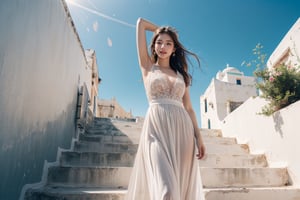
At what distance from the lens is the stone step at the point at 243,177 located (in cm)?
256

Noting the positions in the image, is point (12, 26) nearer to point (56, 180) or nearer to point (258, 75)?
point (56, 180)

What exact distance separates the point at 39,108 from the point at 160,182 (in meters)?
1.50

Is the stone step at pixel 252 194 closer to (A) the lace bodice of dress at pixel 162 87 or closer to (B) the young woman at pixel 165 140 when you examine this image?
(B) the young woman at pixel 165 140

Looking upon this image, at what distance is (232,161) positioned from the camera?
3.19 metres

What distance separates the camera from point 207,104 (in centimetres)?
1448

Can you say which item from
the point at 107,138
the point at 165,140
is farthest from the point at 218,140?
the point at 165,140

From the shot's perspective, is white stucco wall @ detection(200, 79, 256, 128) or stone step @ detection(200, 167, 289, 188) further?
white stucco wall @ detection(200, 79, 256, 128)

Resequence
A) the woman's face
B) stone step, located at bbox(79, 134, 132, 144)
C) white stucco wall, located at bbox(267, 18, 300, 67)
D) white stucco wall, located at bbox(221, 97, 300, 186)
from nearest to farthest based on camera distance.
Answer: the woman's face, white stucco wall, located at bbox(221, 97, 300, 186), stone step, located at bbox(79, 134, 132, 144), white stucco wall, located at bbox(267, 18, 300, 67)

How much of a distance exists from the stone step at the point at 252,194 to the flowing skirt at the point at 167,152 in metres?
0.78

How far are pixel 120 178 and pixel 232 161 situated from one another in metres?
1.75

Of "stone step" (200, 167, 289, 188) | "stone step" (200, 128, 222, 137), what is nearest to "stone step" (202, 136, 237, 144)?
"stone step" (200, 128, 222, 137)

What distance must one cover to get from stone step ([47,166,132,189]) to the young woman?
869 mm

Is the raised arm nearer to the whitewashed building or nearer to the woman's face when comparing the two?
the woman's face

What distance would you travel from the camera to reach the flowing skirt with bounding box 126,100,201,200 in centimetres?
132
